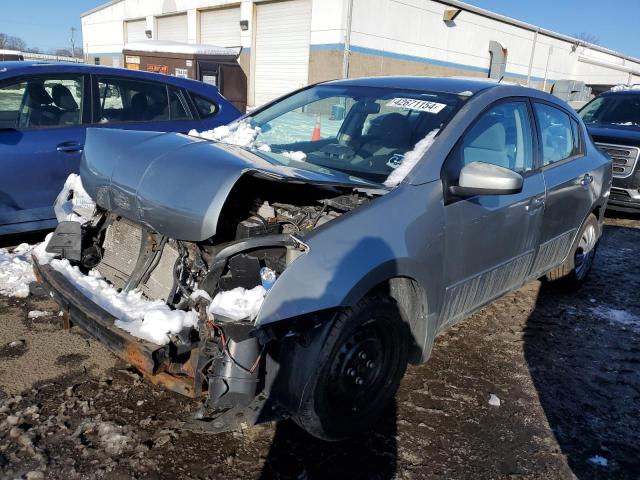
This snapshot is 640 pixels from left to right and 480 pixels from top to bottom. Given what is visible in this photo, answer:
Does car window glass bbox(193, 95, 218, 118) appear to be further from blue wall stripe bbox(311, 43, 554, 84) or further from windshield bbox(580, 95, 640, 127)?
blue wall stripe bbox(311, 43, 554, 84)

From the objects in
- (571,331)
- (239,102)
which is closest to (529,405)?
(571,331)

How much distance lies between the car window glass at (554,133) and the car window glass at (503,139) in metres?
0.22

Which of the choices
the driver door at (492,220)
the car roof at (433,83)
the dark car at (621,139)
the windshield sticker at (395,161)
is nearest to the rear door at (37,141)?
the car roof at (433,83)

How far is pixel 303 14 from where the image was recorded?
18.5 metres

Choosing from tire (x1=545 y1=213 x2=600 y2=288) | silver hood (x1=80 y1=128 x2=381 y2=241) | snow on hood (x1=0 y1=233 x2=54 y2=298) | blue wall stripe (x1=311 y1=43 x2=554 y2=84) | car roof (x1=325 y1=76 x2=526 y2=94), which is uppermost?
blue wall stripe (x1=311 y1=43 x2=554 y2=84)

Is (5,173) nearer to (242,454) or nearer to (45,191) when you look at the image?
(45,191)

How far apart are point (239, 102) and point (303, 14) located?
4.42 meters

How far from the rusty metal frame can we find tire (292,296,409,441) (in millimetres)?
528

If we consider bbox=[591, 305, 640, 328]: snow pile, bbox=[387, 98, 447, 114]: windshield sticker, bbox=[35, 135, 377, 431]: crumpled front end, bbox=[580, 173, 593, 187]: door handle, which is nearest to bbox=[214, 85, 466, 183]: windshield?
bbox=[387, 98, 447, 114]: windshield sticker

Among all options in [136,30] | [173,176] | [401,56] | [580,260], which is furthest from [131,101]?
[136,30]

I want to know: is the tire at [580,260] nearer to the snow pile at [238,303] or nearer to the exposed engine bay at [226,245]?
the exposed engine bay at [226,245]

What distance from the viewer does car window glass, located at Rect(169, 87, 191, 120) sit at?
5.39m

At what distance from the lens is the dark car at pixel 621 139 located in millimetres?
7609

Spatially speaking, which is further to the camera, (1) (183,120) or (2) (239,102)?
(2) (239,102)
